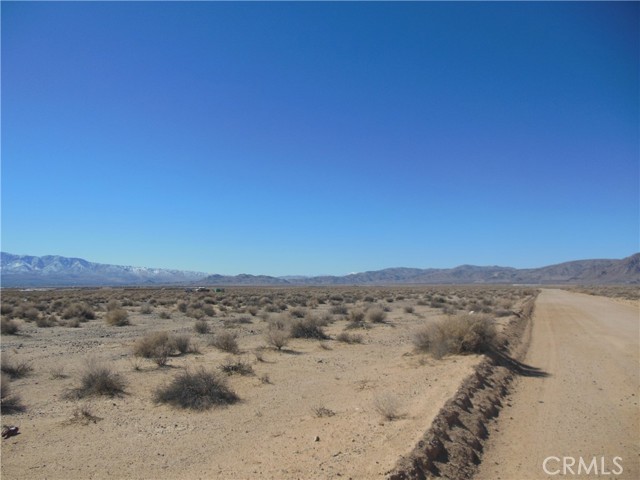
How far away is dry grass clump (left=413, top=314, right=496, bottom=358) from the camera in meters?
15.5

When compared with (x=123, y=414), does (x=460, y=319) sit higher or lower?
higher

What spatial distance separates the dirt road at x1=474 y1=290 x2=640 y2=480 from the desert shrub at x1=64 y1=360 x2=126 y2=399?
8.72 meters

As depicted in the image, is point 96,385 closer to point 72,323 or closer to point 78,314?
point 72,323

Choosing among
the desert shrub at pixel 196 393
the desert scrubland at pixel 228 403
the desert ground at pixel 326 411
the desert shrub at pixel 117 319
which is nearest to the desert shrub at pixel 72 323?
the desert shrub at pixel 117 319

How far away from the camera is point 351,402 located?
397 inches

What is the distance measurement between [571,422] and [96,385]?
1061 centimetres

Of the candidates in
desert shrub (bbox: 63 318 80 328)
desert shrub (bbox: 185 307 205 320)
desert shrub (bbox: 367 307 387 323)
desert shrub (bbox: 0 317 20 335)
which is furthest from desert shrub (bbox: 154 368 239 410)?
desert shrub (bbox: 185 307 205 320)

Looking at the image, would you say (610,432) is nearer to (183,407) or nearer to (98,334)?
(183,407)

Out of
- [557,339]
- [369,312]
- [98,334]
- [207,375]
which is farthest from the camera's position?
[369,312]

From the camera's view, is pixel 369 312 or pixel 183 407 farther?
pixel 369 312

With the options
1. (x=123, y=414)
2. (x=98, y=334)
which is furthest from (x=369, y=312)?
(x=123, y=414)

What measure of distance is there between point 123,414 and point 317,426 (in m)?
4.28

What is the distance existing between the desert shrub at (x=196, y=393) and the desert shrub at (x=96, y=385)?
1315mm

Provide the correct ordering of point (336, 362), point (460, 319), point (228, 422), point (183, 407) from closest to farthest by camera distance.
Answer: point (228, 422) → point (183, 407) → point (336, 362) → point (460, 319)
